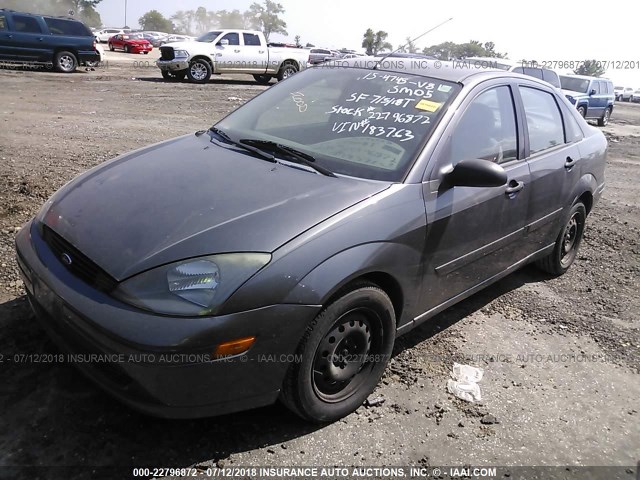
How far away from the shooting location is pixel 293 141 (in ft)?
10.5

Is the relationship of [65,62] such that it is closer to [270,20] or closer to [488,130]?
[488,130]

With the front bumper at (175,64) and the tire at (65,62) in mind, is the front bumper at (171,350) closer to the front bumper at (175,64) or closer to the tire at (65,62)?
the front bumper at (175,64)

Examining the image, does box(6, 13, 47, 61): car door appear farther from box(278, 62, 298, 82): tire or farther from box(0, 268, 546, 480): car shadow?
box(0, 268, 546, 480): car shadow

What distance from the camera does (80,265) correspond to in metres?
2.31

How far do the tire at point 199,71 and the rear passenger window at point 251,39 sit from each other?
6.04 feet

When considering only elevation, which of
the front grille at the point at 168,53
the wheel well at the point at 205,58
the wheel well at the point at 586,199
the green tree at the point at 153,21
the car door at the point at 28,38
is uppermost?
the green tree at the point at 153,21

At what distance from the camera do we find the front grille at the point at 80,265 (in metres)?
2.20

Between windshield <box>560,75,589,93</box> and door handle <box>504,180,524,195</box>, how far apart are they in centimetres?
1529

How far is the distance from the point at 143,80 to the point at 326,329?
697 inches

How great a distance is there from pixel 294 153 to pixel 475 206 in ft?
3.60

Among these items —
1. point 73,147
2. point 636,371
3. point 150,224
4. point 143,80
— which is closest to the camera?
point 150,224

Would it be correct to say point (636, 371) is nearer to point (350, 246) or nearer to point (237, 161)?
point (350, 246)

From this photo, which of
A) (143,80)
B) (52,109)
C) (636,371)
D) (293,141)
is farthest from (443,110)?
(143,80)

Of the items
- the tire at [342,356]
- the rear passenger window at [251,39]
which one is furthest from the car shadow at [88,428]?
the rear passenger window at [251,39]
